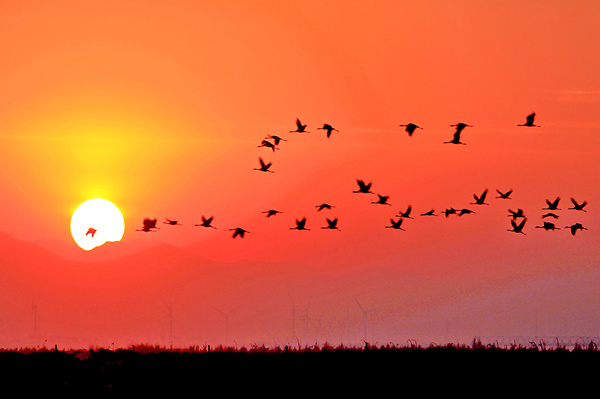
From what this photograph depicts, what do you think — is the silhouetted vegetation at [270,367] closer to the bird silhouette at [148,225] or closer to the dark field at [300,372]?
the dark field at [300,372]

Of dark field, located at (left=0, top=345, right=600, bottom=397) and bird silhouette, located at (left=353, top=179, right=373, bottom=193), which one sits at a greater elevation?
bird silhouette, located at (left=353, top=179, right=373, bottom=193)

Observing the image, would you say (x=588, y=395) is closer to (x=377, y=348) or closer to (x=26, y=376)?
(x=377, y=348)

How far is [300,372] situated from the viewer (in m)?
37.7

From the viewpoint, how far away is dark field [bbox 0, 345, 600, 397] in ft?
119

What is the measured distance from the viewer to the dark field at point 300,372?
36125 mm

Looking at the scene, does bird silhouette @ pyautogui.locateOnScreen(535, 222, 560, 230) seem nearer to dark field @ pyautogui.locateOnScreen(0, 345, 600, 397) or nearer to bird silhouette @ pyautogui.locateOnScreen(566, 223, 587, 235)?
bird silhouette @ pyautogui.locateOnScreen(566, 223, 587, 235)

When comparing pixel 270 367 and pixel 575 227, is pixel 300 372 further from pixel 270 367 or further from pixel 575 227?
pixel 575 227

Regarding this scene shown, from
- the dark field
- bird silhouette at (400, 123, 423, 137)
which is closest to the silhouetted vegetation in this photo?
the dark field

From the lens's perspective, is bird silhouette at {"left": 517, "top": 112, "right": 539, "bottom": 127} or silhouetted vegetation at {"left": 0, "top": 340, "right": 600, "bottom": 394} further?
bird silhouette at {"left": 517, "top": 112, "right": 539, "bottom": 127}

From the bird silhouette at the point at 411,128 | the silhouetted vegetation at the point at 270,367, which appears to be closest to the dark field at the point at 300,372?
the silhouetted vegetation at the point at 270,367

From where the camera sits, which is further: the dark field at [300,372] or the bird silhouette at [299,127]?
the bird silhouette at [299,127]

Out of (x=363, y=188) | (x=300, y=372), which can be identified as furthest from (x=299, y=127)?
(x=300, y=372)

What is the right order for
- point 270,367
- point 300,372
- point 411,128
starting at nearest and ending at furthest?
1. point 300,372
2. point 270,367
3. point 411,128

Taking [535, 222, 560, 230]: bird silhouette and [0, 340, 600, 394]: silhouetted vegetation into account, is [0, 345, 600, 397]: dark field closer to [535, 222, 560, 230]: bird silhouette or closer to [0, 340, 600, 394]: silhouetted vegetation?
[0, 340, 600, 394]: silhouetted vegetation
